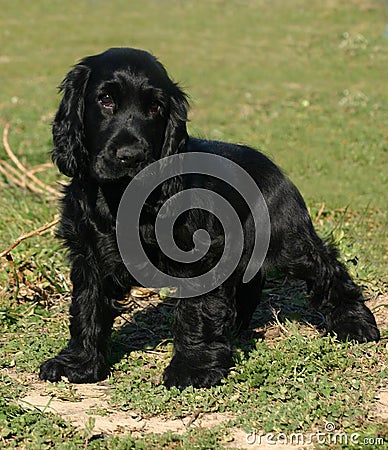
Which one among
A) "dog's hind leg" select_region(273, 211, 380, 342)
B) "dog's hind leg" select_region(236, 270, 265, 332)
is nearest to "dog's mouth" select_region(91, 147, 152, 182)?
"dog's hind leg" select_region(273, 211, 380, 342)

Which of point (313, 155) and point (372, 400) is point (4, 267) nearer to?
point (372, 400)

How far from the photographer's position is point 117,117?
13.8ft

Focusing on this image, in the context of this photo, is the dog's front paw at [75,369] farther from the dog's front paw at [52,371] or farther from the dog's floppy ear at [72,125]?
the dog's floppy ear at [72,125]

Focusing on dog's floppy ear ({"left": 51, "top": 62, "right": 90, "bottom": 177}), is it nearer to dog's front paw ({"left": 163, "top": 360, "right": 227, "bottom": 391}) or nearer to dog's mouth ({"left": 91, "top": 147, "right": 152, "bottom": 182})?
dog's mouth ({"left": 91, "top": 147, "right": 152, "bottom": 182})

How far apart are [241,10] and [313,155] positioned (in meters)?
15.7

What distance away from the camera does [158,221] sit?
4.41 metres

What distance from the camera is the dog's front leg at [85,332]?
4660 millimetres

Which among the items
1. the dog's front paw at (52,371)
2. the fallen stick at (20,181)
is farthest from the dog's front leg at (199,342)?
the fallen stick at (20,181)

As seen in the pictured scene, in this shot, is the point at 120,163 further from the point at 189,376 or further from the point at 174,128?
the point at 189,376

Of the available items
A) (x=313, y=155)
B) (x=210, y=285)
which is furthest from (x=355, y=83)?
(x=210, y=285)

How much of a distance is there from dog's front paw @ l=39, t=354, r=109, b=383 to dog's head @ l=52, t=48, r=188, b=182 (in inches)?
43.8

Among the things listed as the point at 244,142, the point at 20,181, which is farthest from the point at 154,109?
the point at 244,142

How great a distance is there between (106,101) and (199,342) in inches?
56.8

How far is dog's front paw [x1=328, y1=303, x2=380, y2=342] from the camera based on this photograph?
5.24 m
